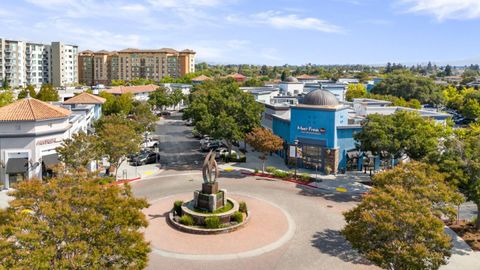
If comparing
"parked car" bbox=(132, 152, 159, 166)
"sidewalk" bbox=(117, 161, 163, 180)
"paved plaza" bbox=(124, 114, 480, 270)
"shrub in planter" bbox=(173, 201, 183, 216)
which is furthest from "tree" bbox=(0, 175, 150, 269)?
"parked car" bbox=(132, 152, 159, 166)

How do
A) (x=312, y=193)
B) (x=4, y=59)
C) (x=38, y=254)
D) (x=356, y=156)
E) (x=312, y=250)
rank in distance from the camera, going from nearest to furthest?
1. (x=38, y=254)
2. (x=312, y=250)
3. (x=312, y=193)
4. (x=356, y=156)
5. (x=4, y=59)

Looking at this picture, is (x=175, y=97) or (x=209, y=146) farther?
(x=175, y=97)

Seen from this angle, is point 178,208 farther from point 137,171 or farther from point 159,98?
point 159,98

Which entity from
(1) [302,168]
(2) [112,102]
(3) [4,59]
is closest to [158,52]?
(3) [4,59]

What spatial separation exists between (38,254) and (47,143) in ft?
98.8

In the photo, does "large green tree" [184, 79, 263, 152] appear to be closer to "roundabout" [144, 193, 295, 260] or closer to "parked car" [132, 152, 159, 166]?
"parked car" [132, 152, 159, 166]

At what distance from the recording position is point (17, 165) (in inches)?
1596

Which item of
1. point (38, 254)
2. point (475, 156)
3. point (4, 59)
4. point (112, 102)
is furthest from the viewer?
point (4, 59)

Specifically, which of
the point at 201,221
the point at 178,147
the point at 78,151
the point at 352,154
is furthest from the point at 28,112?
the point at 352,154

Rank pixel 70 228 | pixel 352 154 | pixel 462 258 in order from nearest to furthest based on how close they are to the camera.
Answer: pixel 70 228 < pixel 462 258 < pixel 352 154

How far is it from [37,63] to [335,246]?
517 ft

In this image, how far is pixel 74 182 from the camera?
19.9 meters

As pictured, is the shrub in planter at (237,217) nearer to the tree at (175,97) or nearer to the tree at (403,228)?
the tree at (403,228)

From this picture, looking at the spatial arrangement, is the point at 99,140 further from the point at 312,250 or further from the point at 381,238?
the point at 381,238
